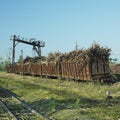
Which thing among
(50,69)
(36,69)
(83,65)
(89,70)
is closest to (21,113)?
(89,70)

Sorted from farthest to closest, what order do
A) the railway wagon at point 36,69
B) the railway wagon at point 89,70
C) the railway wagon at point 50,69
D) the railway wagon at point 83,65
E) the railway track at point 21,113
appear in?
the railway wagon at point 36,69 → the railway wagon at point 50,69 → the railway wagon at point 83,65 → the railway wagon at point 89,70 → the railway track at point 21,113

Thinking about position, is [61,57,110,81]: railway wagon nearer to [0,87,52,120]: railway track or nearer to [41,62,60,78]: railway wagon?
[41,62,60,78]: railway wagon

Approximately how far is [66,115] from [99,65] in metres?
16.0

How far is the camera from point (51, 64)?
34375mm

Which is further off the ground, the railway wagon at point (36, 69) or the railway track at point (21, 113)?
the railway wagon at point (36, 69)

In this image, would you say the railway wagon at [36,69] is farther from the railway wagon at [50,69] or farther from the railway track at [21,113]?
the railway track at [21,113]

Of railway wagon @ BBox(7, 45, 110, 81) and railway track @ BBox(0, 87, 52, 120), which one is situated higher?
railway wagon @ BBox(7, 45, 110, 81)

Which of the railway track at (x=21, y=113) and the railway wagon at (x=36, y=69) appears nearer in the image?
the railway track at (x=21, y=113)

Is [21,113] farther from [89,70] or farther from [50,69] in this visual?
[50,69]

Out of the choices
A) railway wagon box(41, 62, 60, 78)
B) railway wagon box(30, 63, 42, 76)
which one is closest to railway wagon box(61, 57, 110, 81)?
railway wagon box(41, 62, 60, 78)

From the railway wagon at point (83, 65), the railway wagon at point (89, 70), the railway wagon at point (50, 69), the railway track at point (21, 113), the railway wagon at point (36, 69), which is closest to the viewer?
the railway track at point (21, 113)

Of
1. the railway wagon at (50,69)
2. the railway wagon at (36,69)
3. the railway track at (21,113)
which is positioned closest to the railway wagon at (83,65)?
the railway wagon at (50,69)

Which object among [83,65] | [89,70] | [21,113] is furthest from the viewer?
[83,65]

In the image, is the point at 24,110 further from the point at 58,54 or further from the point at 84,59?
the point at 58,54
